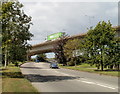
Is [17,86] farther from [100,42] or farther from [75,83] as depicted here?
[100,42]

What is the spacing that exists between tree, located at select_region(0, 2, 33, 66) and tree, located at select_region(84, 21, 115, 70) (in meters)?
14.3

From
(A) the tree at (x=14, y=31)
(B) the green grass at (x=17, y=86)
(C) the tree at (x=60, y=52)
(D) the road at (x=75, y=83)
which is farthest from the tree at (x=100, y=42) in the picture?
(C) the tree at (x=60, y=52)

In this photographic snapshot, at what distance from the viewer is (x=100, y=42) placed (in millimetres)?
32188

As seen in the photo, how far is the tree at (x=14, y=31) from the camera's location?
17.9 m

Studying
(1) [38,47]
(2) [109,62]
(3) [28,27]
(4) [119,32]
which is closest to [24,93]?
(3) [28,27]

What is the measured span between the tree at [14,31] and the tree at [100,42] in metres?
14.3

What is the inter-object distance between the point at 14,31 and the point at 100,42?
53.9 ft

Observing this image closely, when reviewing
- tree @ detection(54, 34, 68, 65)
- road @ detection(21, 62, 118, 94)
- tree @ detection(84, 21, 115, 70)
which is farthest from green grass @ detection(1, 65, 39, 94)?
tree @ detection(54, 34, 68, 65)

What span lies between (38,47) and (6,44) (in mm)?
71807

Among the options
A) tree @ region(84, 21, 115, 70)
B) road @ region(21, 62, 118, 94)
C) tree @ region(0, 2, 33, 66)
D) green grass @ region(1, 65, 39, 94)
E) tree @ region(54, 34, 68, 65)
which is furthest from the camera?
tree @ region(54, 34, 68, 65)

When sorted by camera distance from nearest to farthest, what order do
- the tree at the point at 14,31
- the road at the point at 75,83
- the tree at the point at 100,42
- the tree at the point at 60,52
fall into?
1. the road at the point at 75,83
2. the tree at the point at 14,31
3. the tree at the point at 100,42
4. the tree at the point at 60,52

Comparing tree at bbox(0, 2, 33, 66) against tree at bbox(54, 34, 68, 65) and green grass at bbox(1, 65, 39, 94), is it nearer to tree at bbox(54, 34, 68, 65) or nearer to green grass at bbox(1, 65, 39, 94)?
green grass at bbox(1, 65, 39, 94)

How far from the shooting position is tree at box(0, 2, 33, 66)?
17.9 meters

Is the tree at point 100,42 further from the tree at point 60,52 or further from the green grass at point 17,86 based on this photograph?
the tree at point 60,52
